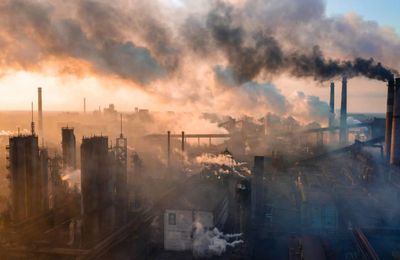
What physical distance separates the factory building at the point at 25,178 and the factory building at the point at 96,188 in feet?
17.0

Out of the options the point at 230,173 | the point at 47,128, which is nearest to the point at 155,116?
the point at 47,128

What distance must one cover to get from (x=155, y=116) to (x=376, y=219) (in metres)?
58.9

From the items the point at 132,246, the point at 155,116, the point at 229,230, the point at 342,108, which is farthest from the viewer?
the point at 155,116

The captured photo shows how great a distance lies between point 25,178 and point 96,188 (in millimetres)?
5624

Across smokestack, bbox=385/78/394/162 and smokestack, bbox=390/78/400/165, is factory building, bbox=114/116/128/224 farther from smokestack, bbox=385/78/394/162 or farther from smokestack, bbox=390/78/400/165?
smokestack, bbox=385/78/394/162

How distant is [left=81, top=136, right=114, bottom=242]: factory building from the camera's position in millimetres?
22469

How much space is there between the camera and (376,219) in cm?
2477

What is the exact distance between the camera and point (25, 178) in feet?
82.1

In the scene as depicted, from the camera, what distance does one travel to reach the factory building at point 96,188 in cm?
2247

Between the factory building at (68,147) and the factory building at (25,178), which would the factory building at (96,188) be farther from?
the factory building at (68,147)

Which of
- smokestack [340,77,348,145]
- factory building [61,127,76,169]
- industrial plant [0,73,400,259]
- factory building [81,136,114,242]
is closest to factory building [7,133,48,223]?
industrial plant [0,73,400,259]

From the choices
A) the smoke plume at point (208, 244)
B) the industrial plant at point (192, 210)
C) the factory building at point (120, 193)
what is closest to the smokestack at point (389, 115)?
the industrial plant at point (192, 210)

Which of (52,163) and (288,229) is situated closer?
(288,229)

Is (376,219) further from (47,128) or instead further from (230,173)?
(47,128)
